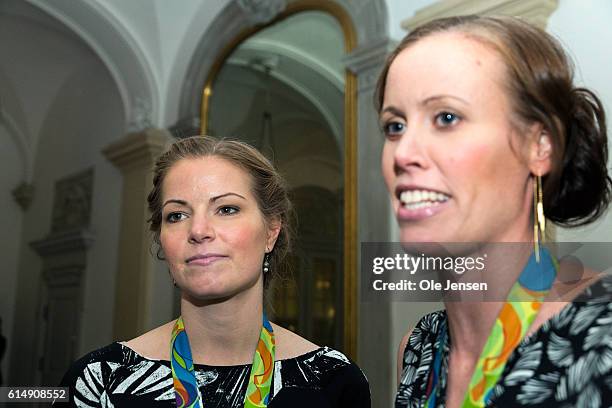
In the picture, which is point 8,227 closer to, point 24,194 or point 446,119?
point 24,194

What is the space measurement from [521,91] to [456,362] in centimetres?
50

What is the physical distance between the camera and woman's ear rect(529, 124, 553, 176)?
1.12 m

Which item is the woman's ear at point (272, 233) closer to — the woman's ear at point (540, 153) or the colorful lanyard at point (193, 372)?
the colorful lanyard at point (193, 372)

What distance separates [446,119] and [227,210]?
0.92m

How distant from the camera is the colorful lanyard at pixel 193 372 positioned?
1.79m

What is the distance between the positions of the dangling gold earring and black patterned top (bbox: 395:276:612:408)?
11 centimetres

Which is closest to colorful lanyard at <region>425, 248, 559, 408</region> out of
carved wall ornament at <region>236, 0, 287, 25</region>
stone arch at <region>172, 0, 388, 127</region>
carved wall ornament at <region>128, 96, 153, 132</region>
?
stone arch at <region>172, 0, 388, 127</region>

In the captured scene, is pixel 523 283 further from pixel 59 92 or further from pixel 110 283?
pixel 59 92

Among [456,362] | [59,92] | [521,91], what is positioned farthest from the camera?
[59,92]

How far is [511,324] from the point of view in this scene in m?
1.11

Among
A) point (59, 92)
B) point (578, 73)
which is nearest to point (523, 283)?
point (578, 73)

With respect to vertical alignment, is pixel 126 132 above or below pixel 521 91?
above

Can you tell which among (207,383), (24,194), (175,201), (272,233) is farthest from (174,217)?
(24,194)

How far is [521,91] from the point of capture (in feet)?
3.56
